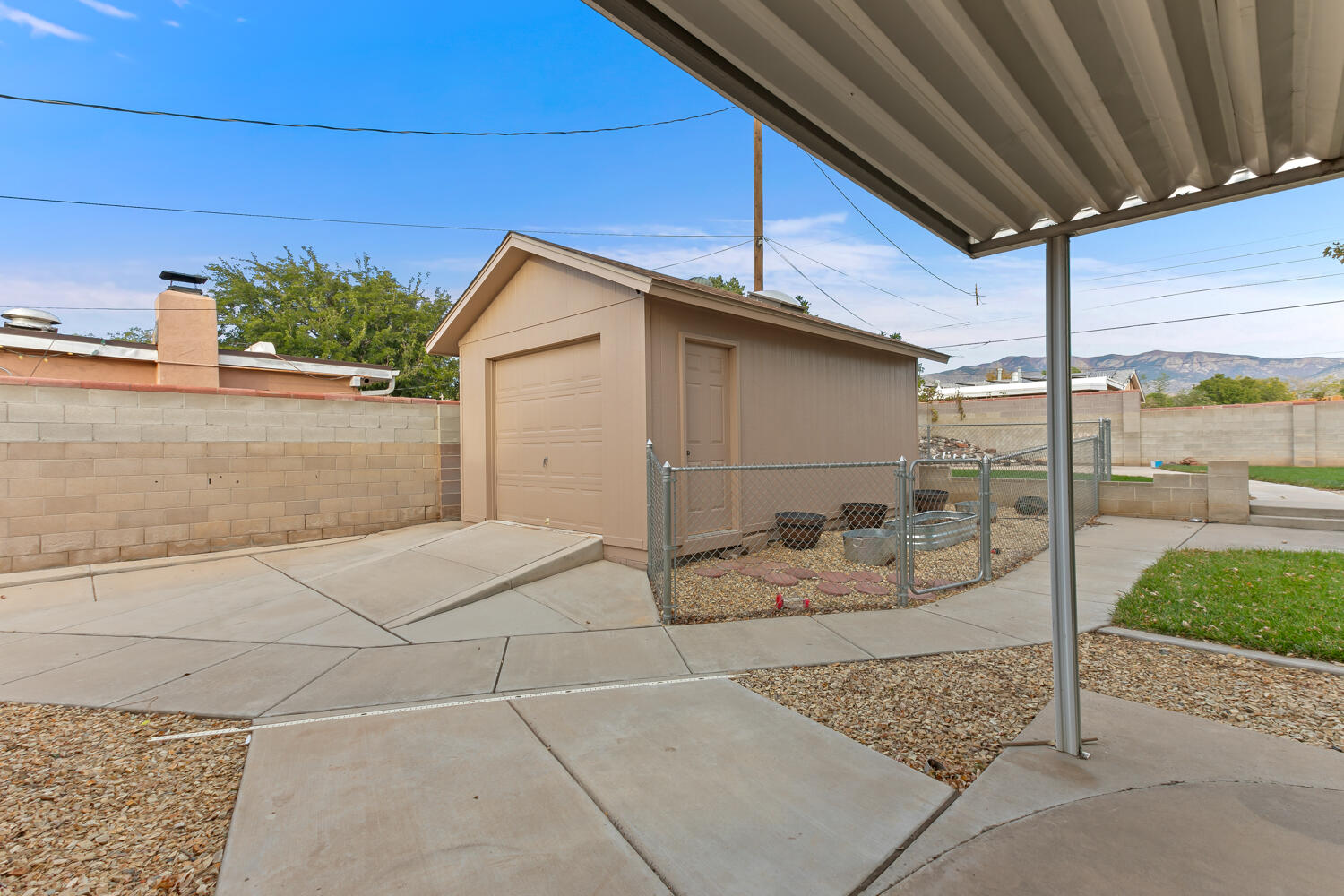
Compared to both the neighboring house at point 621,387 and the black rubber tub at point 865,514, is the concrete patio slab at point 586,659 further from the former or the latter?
Result: the black rubber tub at point 865,514

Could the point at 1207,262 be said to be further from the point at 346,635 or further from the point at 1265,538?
the point at 346,635

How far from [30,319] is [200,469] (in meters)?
→ 9.76

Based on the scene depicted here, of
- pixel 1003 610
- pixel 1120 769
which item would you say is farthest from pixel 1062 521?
pixel 1003 610

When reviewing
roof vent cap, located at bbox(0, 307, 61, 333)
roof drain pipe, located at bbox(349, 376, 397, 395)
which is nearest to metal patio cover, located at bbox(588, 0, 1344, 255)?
roof drain pipe, located at bbox(349, 376, 397, 395)

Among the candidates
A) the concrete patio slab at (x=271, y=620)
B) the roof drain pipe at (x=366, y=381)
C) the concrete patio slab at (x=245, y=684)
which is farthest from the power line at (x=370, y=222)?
the concrete patio slab at (x=245, y=684)

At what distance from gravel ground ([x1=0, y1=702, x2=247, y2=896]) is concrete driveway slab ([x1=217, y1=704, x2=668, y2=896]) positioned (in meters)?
0.10

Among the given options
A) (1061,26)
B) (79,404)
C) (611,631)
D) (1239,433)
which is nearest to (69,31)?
(79,404)

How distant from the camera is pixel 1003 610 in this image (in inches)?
176

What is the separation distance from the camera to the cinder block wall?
604 centimetres

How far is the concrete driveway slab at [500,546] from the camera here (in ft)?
18.9

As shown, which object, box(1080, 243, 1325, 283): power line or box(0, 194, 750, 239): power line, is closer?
box(0, 194, 750, 239): power line

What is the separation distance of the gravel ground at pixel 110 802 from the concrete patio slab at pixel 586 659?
4.52 feet

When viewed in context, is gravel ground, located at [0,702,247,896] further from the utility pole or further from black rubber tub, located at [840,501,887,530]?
the utility pole

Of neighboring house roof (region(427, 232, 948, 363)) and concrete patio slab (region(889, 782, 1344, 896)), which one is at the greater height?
neighboring house roof (region(427, 232, 948, 363))
